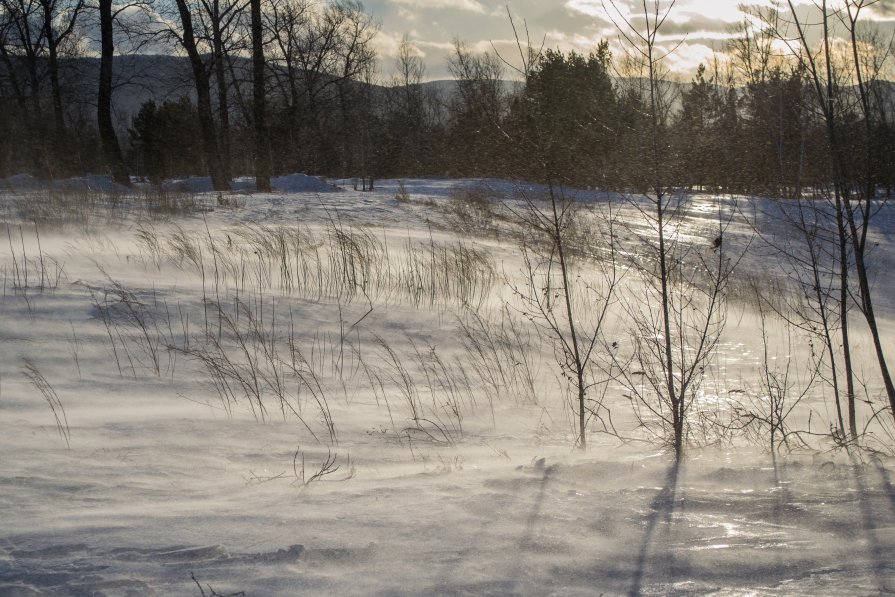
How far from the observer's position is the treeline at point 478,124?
341 cm

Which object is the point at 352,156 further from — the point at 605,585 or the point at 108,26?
the point at 605,585

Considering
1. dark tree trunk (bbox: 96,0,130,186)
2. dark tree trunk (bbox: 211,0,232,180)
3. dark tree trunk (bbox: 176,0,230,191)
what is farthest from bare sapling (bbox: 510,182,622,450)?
dark tree trunk (bbox: 96,0,130,186)

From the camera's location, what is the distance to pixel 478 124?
21172 mm

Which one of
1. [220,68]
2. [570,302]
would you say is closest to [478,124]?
[220,68]

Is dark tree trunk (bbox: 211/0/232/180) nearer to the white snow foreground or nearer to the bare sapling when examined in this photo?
the bare sapling

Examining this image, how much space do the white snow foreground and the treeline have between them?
4.42ft

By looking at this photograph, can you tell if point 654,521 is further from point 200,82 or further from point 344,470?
point 200,82

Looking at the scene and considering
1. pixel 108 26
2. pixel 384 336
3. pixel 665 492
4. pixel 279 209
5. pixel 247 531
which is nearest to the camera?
pixel 247 531

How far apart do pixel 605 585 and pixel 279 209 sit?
8.55 meters

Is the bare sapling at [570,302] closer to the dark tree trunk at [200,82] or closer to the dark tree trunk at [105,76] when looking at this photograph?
the dark tree trunk at [200,82]

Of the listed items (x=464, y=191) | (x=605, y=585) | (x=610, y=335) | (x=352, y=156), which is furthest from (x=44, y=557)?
(x=352, y=156)

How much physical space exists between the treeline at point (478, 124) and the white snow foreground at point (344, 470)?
4.42 ft

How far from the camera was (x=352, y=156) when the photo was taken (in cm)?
2441

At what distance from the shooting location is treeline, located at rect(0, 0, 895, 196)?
11.2 ft
